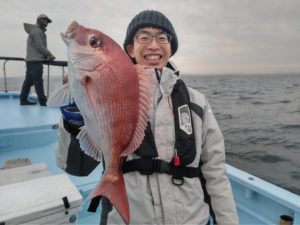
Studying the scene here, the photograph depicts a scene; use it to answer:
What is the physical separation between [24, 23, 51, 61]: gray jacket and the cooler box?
4944 mm

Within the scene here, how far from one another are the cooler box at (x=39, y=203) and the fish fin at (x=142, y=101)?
0.76m

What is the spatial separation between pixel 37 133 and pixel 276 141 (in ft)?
26.6

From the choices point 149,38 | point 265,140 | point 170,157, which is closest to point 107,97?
point 170,157

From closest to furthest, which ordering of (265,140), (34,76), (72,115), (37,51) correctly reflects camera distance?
(72,115), (37,51), (34,76), (265,140)

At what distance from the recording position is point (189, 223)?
173cm

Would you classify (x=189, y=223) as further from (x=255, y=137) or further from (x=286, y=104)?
(x=286, y=104)

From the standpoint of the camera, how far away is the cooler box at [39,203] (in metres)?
1.68

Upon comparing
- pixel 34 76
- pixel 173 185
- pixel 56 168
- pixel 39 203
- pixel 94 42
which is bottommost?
pixel 56 168

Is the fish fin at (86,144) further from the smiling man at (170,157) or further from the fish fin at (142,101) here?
the smiling man at (170,157)

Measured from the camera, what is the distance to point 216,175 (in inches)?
73.9

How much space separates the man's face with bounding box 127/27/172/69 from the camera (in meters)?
1.93

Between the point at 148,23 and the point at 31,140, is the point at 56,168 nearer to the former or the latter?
the point at 31,140

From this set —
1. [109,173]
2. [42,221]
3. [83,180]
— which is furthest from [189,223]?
[83,180]

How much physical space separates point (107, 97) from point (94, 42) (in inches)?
9.7
